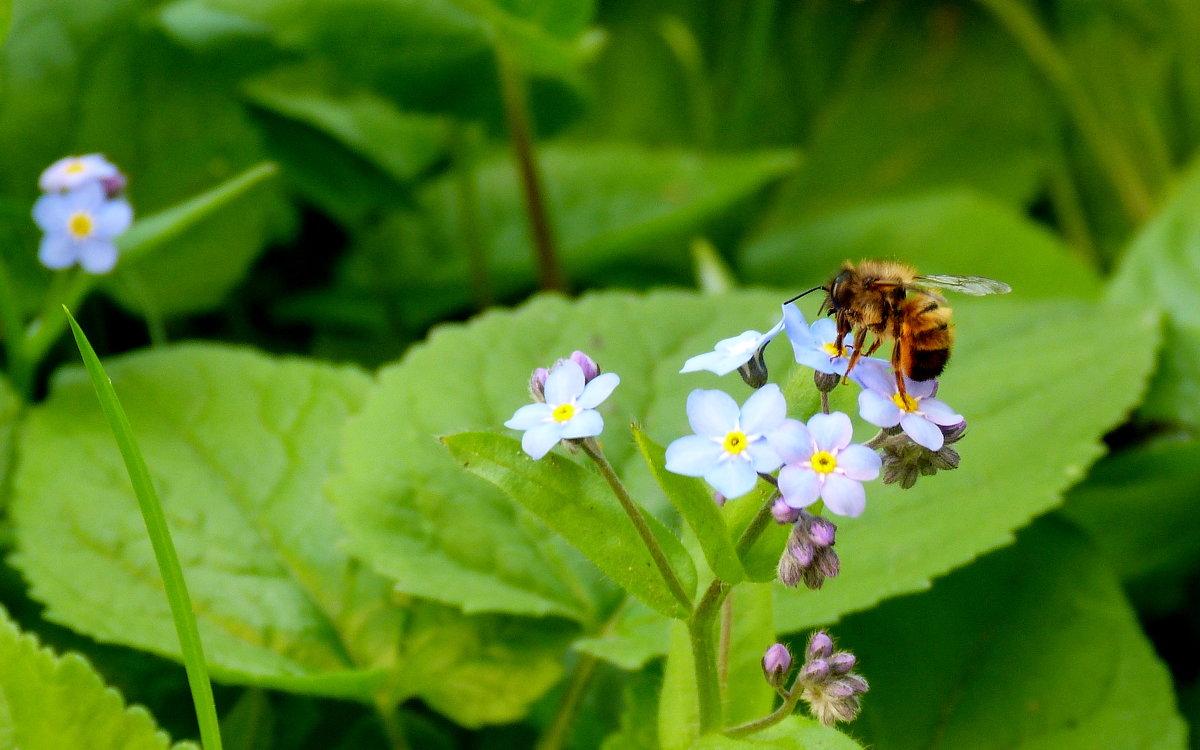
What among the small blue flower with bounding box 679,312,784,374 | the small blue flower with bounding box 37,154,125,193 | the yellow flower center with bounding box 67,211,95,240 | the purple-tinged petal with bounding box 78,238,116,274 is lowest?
the small blue flower with bounding box 679,312,784,374

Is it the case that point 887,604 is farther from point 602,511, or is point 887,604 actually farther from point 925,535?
point 602,511

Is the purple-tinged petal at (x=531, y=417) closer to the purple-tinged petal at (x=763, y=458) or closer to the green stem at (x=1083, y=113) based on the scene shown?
the purple-tinged petal at (x=763, y=458)

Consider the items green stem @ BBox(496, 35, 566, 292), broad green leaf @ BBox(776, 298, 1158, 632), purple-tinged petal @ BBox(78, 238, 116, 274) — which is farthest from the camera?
green stem @ BBox(496, 35, 566, 292)

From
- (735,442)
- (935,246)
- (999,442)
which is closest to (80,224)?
(735,442)

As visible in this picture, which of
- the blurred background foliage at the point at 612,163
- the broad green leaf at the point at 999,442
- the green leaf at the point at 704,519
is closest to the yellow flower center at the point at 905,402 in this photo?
the green leaf at the point at 704,519

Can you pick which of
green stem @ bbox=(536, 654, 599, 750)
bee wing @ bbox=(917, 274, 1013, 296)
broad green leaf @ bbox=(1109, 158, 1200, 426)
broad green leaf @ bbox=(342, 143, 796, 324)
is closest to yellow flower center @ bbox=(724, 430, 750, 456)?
bee wing @ bbox=(917, 274, 1013, 296)

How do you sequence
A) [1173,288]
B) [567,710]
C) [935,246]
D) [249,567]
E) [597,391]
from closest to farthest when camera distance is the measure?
[597,391] < [567,710] < [249,567] < [1173,288] < [935,246]

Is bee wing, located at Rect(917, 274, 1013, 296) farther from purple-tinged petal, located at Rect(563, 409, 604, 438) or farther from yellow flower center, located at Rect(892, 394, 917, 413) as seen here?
purple-tinged petal, located at Rect(563, 409, 604, 438)

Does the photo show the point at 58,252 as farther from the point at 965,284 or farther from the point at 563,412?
the point at 965,284
